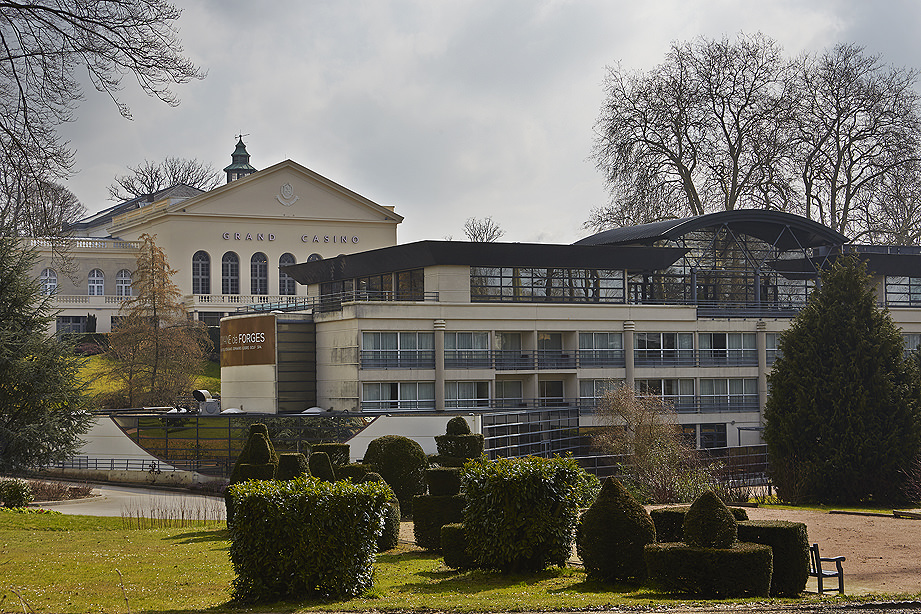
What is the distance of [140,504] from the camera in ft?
117

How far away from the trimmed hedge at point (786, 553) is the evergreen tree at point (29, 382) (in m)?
30.9

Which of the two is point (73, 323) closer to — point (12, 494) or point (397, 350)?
point (397, 350)

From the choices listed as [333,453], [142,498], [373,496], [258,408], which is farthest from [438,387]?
[373,496]

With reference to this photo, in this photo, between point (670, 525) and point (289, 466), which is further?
point (289, 466)

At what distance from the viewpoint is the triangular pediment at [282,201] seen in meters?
82.4

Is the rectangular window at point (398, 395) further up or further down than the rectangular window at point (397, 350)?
further down

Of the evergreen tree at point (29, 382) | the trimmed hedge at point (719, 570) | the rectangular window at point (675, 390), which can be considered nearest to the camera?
the trimmed hedge at point (719, 570)

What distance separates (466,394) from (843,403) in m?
19.3

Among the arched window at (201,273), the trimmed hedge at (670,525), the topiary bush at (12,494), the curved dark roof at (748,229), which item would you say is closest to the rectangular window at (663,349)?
the curved dark roof at (748,229)

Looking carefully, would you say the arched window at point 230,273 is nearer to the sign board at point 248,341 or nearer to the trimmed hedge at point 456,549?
the sign board at point 248,341

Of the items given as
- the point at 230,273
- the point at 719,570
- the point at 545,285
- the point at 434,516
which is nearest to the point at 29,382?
the point at 434,516

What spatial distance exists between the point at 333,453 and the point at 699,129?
42.5 meters

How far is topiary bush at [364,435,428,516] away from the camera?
27000mm

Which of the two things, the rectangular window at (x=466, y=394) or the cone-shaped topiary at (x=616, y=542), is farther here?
the rectangular window at (x=466, y=394)
